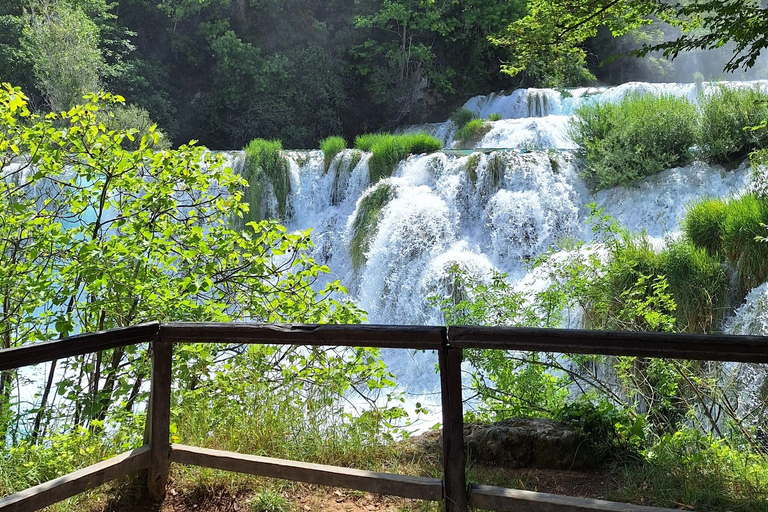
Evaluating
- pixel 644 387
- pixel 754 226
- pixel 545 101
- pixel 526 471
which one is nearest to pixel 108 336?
pixel 526 471

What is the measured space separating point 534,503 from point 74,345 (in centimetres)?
186

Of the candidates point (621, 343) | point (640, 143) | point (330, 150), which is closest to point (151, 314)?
point (621, 343)

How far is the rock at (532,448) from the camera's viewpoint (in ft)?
11.7

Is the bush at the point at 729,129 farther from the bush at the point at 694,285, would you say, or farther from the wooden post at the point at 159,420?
the wooden post at the point at 159,420

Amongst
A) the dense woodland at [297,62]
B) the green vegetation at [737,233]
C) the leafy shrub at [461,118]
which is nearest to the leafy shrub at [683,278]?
the green vegetation at [737,233]

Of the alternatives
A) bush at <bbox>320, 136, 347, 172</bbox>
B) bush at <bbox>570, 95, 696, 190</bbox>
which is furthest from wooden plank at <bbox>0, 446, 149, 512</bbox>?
bush at <bbox>320, 136, 347, 172</bbox>

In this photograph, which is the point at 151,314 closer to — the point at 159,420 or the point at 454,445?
the point at 159,420

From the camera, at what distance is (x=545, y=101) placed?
17938 mm

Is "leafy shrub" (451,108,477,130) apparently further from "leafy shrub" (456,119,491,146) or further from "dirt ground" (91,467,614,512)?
"dirt ground" (91,467,614,512)

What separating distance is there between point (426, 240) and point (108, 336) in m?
8.02

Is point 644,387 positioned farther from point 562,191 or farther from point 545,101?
point 545,101

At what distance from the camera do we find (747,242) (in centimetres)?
693

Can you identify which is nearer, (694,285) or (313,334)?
(313,334)

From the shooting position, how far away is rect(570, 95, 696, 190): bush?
10.1 m
